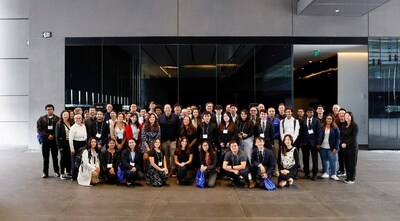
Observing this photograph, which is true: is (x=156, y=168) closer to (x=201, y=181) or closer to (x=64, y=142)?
(x=201, y=181)

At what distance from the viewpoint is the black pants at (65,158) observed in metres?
7.68

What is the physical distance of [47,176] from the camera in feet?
25.8

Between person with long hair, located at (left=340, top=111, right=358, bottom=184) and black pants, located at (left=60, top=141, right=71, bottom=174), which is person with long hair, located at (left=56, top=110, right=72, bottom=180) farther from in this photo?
person with long hair, located at (left=340, top=111, right=358, bottom=184)

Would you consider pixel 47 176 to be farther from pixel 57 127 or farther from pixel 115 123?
pixel 115 123

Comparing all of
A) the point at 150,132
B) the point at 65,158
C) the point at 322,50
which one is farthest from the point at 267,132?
the point at 322,50

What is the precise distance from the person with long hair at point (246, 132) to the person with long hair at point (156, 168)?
6.09ft

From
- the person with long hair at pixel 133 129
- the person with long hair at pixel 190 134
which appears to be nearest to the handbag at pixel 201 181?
the person with long hair at pixel 190 134

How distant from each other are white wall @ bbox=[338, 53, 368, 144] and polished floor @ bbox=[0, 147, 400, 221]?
5.98 m

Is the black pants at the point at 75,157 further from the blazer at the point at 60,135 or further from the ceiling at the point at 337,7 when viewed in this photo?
the ceiling at the point at 337,7

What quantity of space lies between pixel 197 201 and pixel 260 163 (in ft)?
5.83

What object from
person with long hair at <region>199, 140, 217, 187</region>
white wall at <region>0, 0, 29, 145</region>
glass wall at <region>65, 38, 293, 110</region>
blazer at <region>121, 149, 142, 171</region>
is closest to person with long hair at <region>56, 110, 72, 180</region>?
blazer at <region>121, 149, 142, 171</region>

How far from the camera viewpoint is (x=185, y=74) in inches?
480

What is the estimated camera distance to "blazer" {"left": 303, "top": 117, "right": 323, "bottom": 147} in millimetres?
7615

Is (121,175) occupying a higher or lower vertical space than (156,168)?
lower
